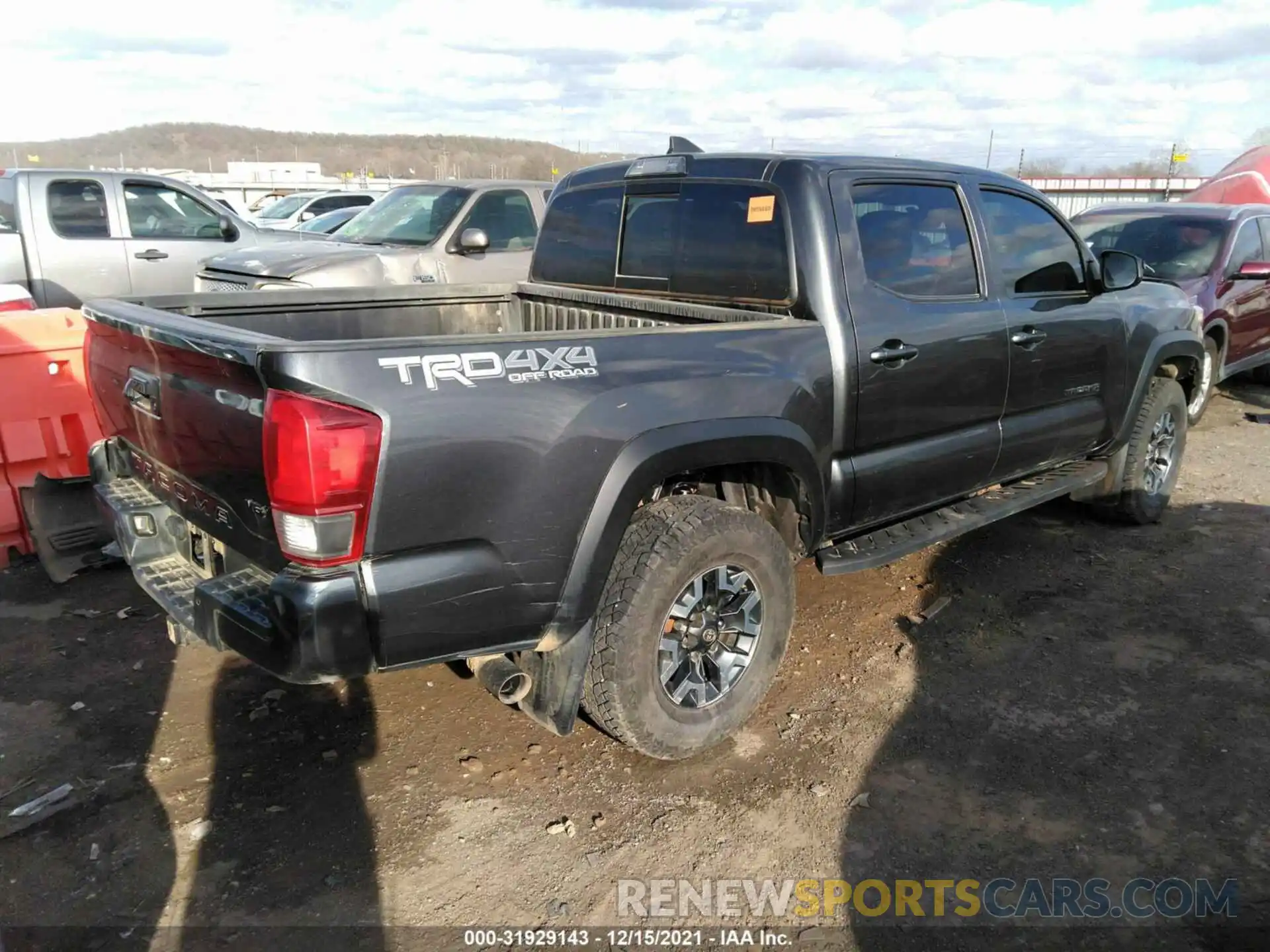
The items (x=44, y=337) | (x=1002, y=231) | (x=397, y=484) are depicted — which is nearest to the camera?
(x=397, y=484)

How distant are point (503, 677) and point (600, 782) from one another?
2.04 feet

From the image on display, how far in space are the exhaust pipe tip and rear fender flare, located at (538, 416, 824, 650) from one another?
131 mm

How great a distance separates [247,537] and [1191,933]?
280 cm

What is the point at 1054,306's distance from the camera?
4.36m

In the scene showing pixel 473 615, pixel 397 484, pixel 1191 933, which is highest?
pixel 397 484

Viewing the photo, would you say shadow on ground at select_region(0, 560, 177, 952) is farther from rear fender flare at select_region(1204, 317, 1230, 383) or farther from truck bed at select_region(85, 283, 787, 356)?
rear fender flare at select_region(1204, 317, 1230, 383)

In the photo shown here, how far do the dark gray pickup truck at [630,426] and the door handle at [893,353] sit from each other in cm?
1

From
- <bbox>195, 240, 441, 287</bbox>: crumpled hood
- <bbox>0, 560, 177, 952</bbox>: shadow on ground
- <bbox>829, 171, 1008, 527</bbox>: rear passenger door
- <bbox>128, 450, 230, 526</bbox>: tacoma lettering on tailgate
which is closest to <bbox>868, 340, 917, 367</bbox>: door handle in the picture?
<bbox>829, 171, 1008, 527</bbox>: rear passenger door

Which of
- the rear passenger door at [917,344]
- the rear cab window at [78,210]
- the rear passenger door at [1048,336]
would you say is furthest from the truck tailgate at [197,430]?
the rear cab window at [78,210]

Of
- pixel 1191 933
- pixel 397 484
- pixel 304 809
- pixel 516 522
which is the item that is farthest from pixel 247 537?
pixel 1191 933

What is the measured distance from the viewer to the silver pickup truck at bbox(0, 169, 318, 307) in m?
Result: 8.71

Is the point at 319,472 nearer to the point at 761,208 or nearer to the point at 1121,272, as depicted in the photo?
the point at 761,208

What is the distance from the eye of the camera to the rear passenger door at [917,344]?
3.51m

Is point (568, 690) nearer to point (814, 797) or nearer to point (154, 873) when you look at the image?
point (814, 797)
